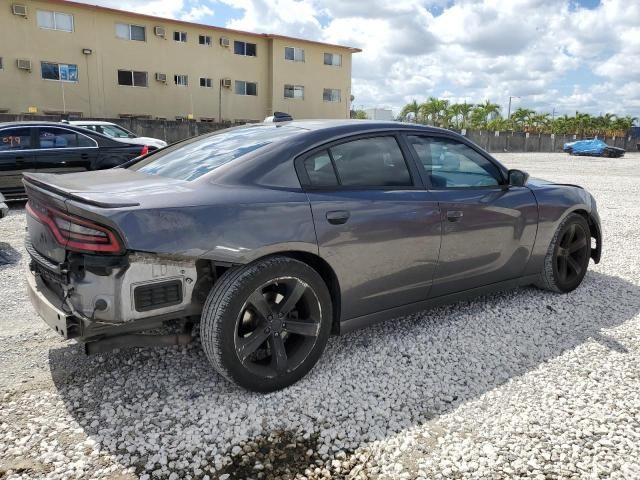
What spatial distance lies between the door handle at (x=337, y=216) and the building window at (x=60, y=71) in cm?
2903

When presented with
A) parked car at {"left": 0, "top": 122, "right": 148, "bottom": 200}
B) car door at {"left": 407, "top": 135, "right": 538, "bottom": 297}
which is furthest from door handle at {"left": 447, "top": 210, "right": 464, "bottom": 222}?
parked car at {"left": 0, "top": 122, "right": 148, "bottom": 200}

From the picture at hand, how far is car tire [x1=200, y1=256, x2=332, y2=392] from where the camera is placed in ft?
8.87

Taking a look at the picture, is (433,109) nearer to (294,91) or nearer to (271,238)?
(294,91)

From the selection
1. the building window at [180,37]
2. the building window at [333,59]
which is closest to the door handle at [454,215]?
the building window at [180,37]

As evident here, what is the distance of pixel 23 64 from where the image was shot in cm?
2602

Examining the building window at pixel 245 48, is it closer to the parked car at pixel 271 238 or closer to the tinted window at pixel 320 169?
the parked car at pixel 271 238

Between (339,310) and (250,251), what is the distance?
0.76 metres

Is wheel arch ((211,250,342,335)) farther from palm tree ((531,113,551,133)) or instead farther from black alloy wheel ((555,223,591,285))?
palm tree ((531,113,551,133))

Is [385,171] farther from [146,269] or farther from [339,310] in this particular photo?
[146,269]

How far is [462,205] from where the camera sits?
3.63 metres

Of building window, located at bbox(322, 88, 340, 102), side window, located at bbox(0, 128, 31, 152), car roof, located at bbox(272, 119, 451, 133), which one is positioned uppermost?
building window, located at bbox(322, 88, 340, 102)

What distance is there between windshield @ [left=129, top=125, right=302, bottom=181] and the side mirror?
1.79 metres

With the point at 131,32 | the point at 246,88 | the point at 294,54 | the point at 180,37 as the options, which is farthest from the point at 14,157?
the point at 294,54

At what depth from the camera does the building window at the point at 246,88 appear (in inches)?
1320
